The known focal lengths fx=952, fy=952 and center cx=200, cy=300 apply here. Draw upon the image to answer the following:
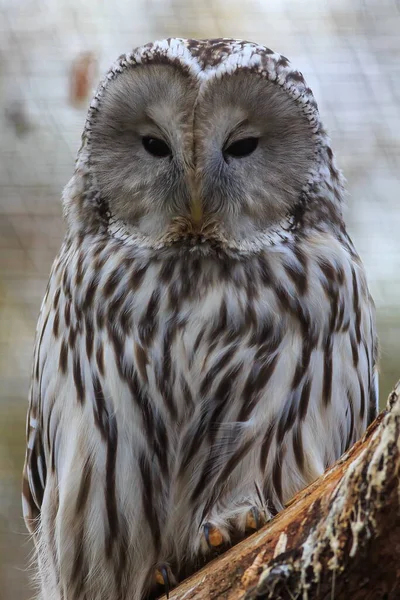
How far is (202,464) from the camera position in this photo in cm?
201

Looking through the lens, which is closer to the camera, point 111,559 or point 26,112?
point 111,559

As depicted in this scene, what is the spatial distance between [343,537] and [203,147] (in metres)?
0.91

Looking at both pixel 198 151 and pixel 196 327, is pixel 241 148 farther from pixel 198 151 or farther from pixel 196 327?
pixel 196 327

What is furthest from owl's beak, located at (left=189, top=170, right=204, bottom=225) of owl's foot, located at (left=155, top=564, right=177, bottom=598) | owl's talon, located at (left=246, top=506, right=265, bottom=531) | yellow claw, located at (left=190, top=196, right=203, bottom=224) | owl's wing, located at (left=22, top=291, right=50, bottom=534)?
owl's foot, located at (left=155, top=564, right=177, bottom=598)

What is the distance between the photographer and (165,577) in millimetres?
2018

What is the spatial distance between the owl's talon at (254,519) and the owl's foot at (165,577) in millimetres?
253

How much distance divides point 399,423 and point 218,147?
2.81ft

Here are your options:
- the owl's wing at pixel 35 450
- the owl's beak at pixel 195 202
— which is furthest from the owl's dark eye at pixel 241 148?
the owl's wing at pixel 35 450

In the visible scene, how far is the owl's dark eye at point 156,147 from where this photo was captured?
2.06m

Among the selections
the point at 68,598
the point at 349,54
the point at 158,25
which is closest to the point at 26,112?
the point at 158,25

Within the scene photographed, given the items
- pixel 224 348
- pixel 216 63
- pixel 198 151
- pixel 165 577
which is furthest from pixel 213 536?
pixel 216 63

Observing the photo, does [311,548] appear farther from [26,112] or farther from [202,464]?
[26,112]

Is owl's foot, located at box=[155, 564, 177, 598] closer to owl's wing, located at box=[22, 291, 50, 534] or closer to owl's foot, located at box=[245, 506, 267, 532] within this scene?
owl's foot, located at box=[245, 506, 267, 532]

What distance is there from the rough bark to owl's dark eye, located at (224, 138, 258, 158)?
80cm
